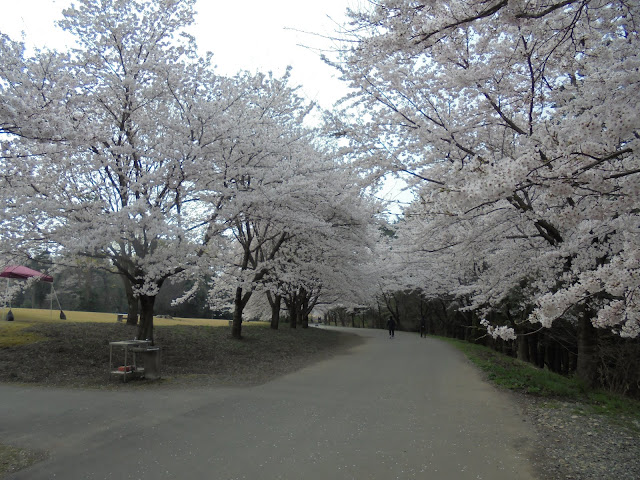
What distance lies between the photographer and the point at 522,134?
27.2ft

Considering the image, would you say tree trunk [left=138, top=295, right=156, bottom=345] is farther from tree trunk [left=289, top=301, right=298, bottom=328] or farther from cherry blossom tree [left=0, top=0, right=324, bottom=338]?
tree trunk [left=289, top=301, right=298, bottom=328]

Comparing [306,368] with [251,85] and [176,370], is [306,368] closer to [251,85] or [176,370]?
[176,370]

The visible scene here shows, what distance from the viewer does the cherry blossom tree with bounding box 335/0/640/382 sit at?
3895 millimetres

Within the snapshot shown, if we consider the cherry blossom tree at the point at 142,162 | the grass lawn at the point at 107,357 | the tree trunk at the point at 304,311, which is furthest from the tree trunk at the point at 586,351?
the tree trunk at the point at 304,311

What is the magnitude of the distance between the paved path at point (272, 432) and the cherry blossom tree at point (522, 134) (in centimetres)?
189

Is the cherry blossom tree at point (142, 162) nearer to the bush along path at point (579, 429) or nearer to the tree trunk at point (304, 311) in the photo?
the bush along path at point (579, 429)

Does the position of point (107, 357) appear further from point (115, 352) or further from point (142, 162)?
point (142, 162)

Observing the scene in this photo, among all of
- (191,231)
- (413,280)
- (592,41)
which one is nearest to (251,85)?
(191,231)

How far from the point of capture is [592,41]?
749 cm

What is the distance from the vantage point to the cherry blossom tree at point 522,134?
3.89 meters

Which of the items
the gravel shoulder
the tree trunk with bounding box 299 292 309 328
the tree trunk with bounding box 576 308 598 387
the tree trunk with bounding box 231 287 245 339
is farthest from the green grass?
the tree trunk with bounding box 299 292 309 328

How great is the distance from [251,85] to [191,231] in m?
5.06

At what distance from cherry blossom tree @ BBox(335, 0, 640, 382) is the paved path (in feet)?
6.19

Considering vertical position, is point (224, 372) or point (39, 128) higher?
point (39, 128)
